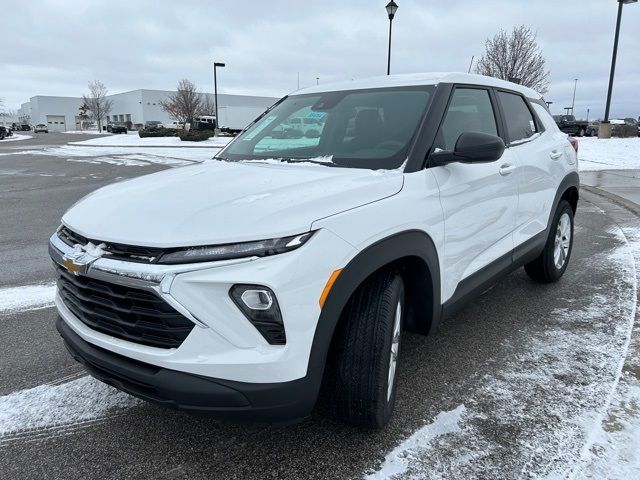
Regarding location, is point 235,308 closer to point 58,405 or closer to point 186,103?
point 58,405

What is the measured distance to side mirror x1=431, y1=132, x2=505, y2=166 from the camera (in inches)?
105

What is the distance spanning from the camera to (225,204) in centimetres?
216

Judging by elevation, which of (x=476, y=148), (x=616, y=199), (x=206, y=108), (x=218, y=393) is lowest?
(x=616, y=199)

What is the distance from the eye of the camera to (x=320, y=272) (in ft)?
6.49

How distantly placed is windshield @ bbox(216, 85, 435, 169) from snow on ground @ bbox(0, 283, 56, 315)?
220cm

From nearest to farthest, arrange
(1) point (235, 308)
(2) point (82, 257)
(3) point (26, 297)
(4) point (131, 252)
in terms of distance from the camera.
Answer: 1. (1) point (235, 308)
2. (4) point (131, 252)
3. (2) point (82, 257)
4. (3) point (26, 297)

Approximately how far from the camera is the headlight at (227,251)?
6.19 feet

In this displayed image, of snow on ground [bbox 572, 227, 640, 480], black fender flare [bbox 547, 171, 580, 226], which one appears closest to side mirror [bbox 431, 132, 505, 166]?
snow on ground [bbox 572, 227, 640, 480]

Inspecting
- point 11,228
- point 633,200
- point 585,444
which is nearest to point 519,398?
point 585,444

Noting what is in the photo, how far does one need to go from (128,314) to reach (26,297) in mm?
3094

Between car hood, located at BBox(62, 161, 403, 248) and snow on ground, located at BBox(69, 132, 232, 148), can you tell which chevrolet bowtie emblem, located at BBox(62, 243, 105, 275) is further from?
snow on ground, located at BBox(69, 132, 232, 148)

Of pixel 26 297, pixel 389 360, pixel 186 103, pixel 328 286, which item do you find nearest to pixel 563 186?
pixel 389 360

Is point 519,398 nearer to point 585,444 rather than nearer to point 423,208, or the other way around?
point 585,444

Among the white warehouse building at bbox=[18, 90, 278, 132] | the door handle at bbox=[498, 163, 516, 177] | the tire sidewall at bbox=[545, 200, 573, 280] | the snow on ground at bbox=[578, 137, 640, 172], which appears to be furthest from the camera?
the white warehouse building at bbox=[18, 90, 278, 132]
